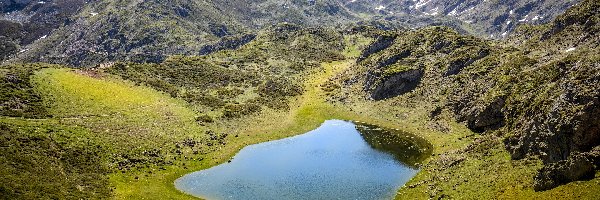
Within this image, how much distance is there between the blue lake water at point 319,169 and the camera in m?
77.5

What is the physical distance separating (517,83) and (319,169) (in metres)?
44.2

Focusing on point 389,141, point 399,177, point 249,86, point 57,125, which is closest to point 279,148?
point 389,141

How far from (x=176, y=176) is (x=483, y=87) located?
68397mm

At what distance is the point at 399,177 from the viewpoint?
8244 cm

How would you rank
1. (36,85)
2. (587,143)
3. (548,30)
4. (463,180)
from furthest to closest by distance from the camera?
(548,30)
(36,85)
(463,180)
(587,143)

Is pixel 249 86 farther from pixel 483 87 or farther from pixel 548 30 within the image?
pixel 548 30

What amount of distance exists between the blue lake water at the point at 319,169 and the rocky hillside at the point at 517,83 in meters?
16.9

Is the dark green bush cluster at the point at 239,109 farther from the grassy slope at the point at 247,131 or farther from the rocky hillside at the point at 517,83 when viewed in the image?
the rocky hillside at the point at 517,83

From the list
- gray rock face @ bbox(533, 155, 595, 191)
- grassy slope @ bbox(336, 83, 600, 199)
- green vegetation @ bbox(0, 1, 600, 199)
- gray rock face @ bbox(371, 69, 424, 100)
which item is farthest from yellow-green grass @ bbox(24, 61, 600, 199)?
gray rock face @ bbox(371, 69, 424, 100)

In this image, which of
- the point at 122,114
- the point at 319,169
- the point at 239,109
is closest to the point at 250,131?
the point at 239,109

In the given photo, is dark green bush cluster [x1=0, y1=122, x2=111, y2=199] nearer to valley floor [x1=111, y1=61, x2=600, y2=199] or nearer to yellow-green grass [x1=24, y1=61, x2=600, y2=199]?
yellow-green grass [x1=24, y1=61, x2=600, y2=199]

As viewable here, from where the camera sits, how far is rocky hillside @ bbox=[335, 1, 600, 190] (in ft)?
208

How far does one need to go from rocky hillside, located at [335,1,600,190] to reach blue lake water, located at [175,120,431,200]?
1691 cm

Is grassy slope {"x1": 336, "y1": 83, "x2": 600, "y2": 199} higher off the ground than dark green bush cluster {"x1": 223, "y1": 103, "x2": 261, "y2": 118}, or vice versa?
grassy slope {"x1": 336, "y1": 83, "x2": 600, "y2": 199}
